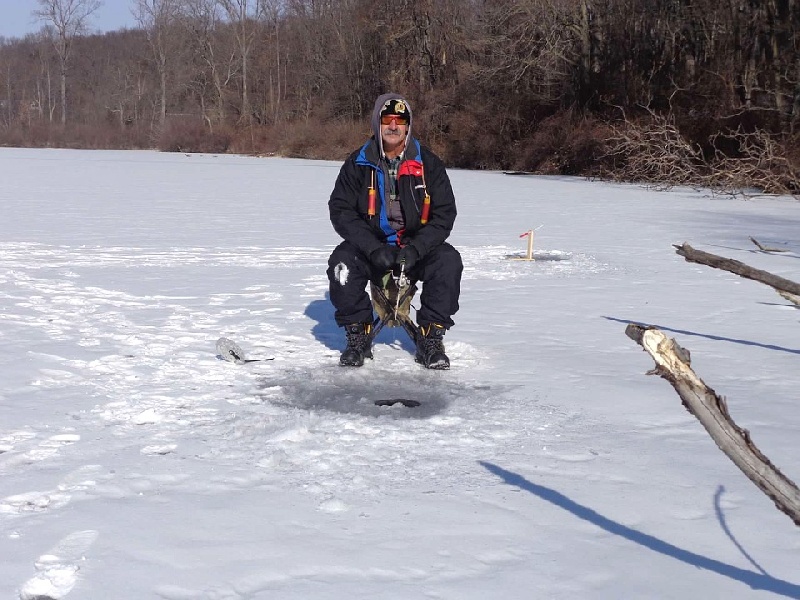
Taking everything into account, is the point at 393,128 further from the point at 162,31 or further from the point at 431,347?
the point at 162,31

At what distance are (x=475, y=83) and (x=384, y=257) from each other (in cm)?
3552

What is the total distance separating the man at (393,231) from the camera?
5.05 m

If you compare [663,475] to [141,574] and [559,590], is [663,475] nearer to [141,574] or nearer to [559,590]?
[559,590]

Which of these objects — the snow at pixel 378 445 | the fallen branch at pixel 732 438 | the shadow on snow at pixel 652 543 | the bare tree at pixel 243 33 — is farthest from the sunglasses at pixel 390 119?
the bare tree at pixel 243 33

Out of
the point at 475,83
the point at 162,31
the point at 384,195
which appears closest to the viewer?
the point at 384,195

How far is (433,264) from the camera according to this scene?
507 cm

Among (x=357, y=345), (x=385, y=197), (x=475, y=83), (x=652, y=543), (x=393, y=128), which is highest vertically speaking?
(x=475, y=83)

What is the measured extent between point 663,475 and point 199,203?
14139 mm

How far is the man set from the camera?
16.6ft

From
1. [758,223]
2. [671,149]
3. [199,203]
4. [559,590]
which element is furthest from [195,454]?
[671,149]

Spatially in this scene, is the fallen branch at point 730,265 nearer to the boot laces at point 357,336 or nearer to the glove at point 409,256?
the glove at point 409,256

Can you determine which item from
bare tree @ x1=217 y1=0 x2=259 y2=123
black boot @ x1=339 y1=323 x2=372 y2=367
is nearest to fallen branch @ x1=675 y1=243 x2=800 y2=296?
black boot @ x1=339 y1=323 x2=372 y2=367

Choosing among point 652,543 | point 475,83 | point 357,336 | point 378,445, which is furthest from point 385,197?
point 475,83

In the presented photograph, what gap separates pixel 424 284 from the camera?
16.9 ft
